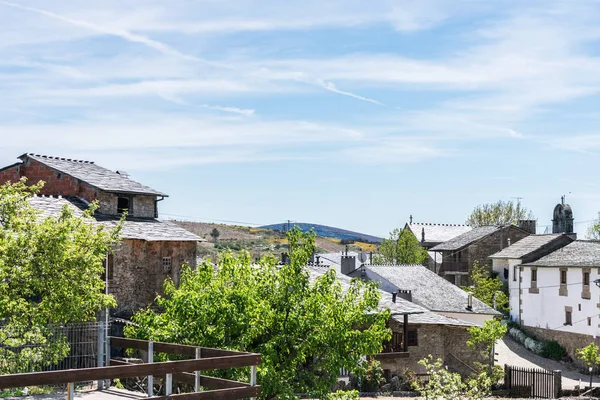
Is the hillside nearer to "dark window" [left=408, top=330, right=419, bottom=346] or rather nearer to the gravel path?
the gravel path

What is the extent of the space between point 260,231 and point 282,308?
369ft

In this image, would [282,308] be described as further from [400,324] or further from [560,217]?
[560,217]

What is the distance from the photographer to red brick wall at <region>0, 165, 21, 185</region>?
4222cm

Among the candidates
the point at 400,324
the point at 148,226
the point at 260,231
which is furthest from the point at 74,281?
→ the point at 260,231

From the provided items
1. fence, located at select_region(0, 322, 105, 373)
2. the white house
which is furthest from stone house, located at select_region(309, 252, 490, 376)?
fence, located at select_region(0, 322, 105, 373)

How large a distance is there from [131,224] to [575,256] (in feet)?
107

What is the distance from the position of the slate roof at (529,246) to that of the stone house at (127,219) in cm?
3064

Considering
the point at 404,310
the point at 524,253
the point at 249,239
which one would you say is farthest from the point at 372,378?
the point at 249,239

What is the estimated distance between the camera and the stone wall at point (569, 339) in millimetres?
53412

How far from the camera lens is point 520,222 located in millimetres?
82188

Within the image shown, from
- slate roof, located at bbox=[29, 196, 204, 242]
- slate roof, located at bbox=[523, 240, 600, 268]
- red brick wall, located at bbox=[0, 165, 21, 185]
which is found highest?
red brick wall, located at bbox=[0, 165, 21, 185]

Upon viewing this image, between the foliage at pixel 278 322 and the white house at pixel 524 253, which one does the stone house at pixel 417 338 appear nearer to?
the white house at pixel 524 253

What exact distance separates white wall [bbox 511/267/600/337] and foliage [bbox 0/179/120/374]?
124 feet

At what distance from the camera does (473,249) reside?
7544 cm
